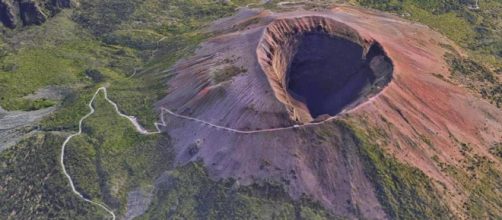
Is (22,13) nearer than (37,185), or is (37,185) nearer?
(37,185)

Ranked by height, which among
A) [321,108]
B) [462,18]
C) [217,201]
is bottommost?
[217,201]

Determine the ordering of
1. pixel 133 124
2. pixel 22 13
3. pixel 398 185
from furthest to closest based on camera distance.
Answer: pixel 22 13 < pixel 133 124 < pixel 398 185

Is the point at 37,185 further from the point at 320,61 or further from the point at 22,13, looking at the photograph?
the point at 22,13

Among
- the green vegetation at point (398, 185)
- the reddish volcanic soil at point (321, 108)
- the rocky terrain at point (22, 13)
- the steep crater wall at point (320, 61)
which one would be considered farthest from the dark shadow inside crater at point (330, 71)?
the rocky terrain at point (22, 13)

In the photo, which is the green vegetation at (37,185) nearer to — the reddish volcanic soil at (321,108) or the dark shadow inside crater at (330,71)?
the reddish volcanic soil at (321,108)

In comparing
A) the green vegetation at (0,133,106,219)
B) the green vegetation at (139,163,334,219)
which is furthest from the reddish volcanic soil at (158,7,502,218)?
the green vegetation at (0,133,106,219)

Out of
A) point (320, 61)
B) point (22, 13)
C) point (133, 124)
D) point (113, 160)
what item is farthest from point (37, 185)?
point (22, 13)

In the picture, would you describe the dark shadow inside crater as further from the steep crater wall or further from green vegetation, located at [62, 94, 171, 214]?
green vegetation, located at [62, 94, 171, 214]
